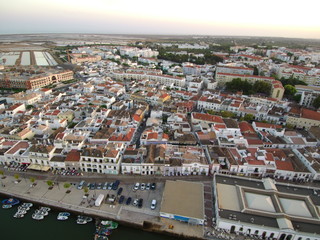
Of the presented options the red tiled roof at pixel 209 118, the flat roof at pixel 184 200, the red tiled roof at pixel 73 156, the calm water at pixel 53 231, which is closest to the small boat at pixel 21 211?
the calm water at pixel 53 231

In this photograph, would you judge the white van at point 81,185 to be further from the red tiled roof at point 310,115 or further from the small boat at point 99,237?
the red tiled roof at point 310,115

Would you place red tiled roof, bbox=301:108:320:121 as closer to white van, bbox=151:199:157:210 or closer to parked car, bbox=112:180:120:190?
white van, bbox=151:199:157:210

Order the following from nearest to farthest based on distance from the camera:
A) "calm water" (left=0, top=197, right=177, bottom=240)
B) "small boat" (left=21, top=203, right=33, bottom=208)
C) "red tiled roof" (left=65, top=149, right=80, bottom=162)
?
1. "calm water" (left=0, top=197, right=177, bottom=240)
2. "small boat" (left=21, top=203, right=33, bottom=208)
3. "red tiled roof" (left=65, top=149, right=80, bottom=162)

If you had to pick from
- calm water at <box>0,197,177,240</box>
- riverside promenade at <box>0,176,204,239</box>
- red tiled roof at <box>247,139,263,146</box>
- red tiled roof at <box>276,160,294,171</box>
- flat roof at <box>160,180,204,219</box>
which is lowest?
calm water at <box>0,197,177,240</box>

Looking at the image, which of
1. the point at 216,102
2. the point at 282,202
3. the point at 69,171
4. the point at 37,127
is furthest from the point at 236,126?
the point at 37,127

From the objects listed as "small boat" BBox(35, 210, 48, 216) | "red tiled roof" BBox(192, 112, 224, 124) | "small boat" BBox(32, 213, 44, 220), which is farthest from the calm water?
"red tiled roof" BBox(192, 112, 224, 124)

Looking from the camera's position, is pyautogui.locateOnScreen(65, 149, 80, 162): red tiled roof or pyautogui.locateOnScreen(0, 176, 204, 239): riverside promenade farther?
pyautogui.locateOnScreen(65, 149, 80, 162): red tiled roof

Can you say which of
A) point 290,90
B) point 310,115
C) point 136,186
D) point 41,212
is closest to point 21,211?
point 41,212

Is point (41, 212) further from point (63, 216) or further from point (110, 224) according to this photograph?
point (110, 224)
